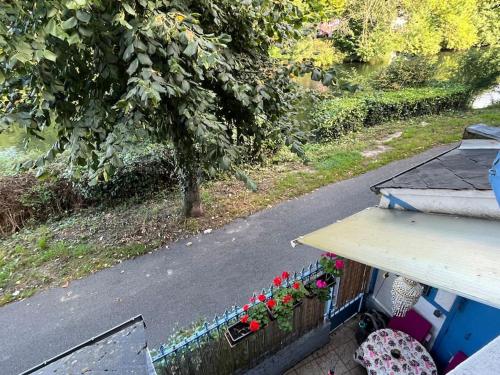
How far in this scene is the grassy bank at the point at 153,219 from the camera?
5.46m

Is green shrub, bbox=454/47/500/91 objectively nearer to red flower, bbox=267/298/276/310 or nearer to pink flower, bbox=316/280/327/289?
pink flower, bbox=316/280/327/289

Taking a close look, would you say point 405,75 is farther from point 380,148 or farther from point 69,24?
point 69,24

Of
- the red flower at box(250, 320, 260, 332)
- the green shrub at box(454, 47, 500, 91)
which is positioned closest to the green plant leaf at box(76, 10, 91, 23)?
the red flower at box(250, 320, 260, 332)

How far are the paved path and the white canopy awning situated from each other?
2.33m

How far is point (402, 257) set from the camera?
2.29 meters

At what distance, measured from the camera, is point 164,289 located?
4.97 metres

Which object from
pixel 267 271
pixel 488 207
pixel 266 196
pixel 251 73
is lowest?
pixel 267 271

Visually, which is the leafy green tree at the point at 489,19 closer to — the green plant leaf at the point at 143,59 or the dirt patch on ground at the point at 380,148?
the dirt patch on ground at the point at 380,148

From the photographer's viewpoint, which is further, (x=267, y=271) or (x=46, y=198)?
(x=46, y=198)

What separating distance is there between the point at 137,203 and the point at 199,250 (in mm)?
2682

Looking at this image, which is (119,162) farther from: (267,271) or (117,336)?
(267,271)

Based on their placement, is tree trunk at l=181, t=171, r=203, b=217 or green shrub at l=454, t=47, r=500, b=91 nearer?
tree trunk at l=181, t=171, r=203, b=217

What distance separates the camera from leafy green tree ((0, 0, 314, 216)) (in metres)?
2.39

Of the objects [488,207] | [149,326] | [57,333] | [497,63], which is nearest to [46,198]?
[57,333]
